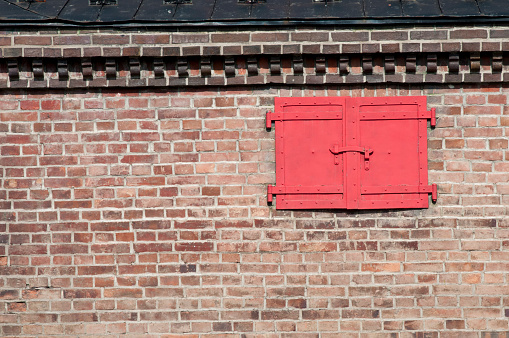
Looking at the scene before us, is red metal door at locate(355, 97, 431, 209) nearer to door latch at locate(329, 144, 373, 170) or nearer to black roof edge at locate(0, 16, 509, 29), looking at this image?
door latch at locate(329, 144, 373, 170)

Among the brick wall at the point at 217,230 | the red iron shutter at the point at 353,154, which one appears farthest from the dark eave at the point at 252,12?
the red iron shutter at the point at 353,154

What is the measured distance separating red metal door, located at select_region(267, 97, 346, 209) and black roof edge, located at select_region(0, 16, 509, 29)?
0.65 m

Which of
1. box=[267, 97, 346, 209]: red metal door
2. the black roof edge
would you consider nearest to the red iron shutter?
box=[267, 97, 346, 209]: red metal door

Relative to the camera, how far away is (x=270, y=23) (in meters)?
4.57

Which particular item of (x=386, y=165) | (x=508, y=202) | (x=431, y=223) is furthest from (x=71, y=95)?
(x=508, y=202)

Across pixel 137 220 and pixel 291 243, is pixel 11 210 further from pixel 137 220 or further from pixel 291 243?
pixel 291 243

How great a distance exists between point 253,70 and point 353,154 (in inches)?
44.5

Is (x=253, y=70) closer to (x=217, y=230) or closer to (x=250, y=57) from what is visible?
(x=250, y=57)

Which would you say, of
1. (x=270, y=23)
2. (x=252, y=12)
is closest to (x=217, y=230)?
(x=270, y=23)

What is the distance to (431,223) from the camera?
15.4 feet

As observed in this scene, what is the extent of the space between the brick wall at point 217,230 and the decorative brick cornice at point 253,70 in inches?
3.9

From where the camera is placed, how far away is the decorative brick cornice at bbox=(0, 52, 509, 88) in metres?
4.62

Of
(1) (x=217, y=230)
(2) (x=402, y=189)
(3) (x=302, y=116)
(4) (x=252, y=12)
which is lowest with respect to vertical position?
(1) (x=217, y=230)

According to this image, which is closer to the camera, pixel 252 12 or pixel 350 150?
pixel 350 150
